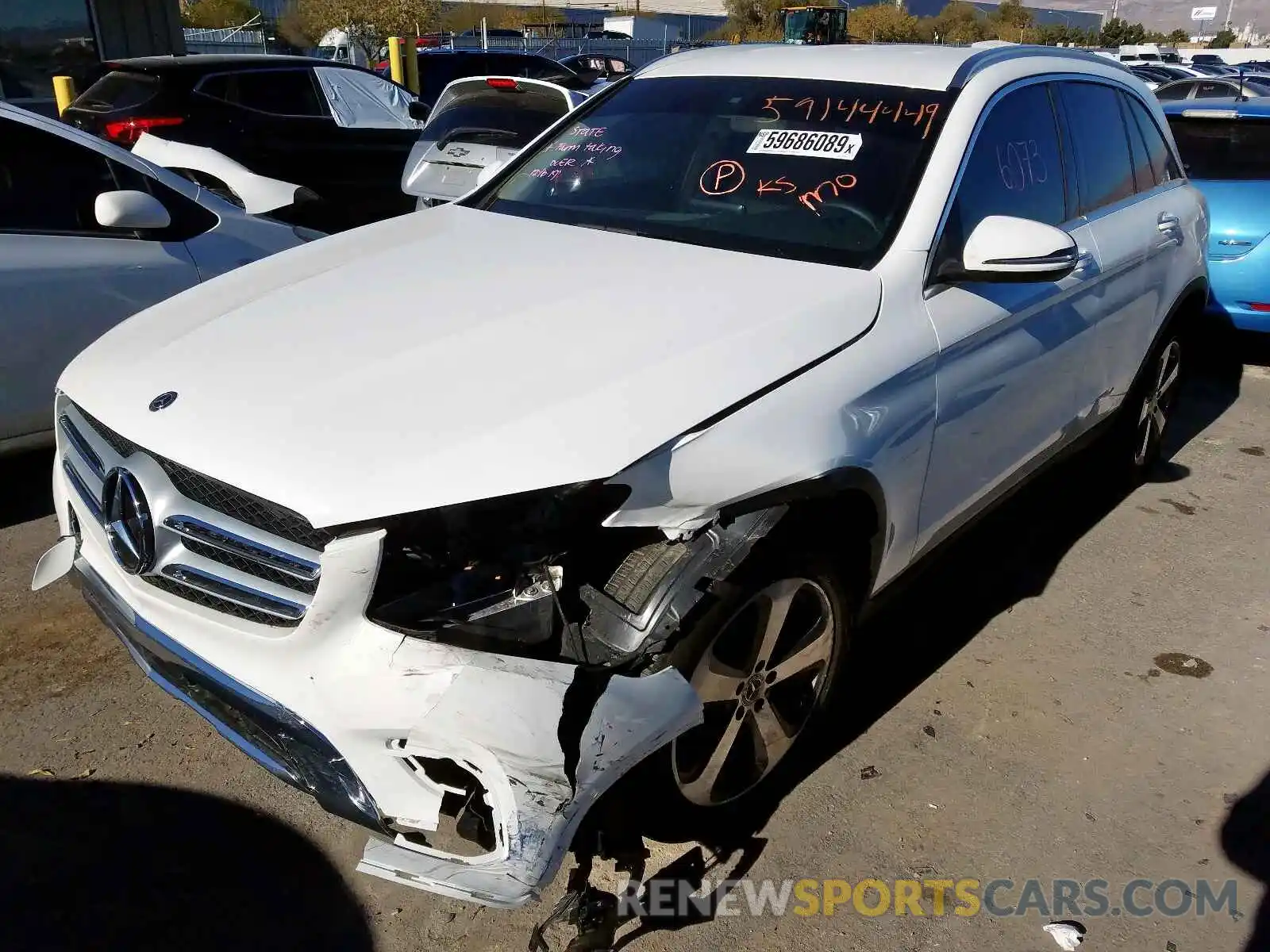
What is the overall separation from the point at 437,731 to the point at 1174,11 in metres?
171

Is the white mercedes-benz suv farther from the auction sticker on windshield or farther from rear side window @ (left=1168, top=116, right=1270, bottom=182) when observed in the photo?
rear side window @ (left=1168, top=116, right=1270, bottom=182)

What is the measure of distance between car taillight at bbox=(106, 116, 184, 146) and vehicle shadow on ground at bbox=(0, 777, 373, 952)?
6.48 metres

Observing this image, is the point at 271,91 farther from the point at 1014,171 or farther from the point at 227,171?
the point at 1014,171

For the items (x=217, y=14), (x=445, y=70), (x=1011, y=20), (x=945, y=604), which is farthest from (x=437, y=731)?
(x=1011, y=20)

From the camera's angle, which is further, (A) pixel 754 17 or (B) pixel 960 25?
(A) pixel 754 17

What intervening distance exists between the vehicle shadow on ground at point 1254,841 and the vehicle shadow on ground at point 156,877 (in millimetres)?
2075

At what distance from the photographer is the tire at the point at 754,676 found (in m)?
2.28

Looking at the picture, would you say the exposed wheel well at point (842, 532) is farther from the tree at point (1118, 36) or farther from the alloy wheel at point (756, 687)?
the tree at point (1118, 36)

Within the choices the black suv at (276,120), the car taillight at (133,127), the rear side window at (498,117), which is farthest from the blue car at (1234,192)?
the car taillight at (133,127)

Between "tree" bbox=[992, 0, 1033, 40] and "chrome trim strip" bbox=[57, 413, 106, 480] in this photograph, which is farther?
"tree" bbox=[992, 0, 1033, 40]

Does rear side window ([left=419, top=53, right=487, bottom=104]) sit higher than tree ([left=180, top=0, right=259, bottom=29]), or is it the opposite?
rear side window ([left=419, top=53, right=487, bottom=104])

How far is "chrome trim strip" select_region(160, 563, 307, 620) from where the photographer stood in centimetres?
207

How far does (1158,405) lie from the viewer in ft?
15.6

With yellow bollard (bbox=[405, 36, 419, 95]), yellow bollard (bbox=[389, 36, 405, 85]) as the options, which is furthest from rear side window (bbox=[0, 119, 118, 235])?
yellow bollard (bbox=[389, 36, 405, 85])
